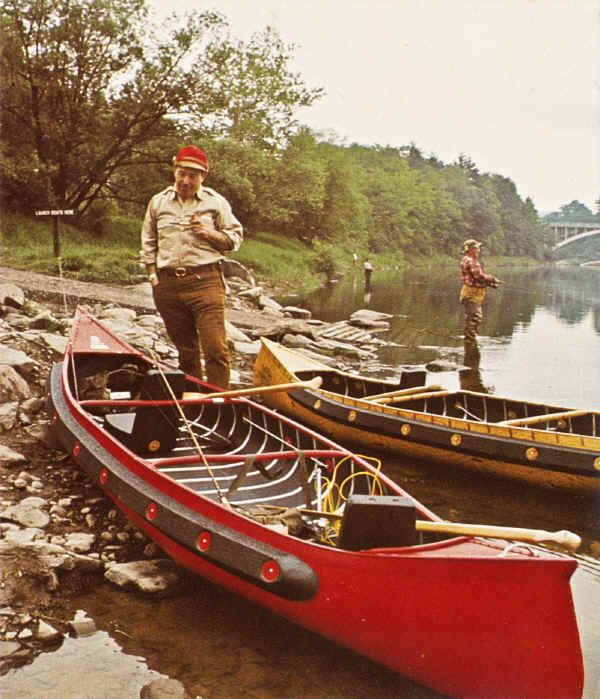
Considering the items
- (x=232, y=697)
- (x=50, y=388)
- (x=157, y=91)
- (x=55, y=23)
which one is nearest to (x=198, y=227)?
(x=50, y=388)

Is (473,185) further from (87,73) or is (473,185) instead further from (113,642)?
(113,642)

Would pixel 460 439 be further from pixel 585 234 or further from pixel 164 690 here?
pixel 585 234

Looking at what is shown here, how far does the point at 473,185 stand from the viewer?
90500 millimetres

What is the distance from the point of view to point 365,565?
330cm

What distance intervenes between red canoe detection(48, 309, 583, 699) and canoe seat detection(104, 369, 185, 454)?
62mm

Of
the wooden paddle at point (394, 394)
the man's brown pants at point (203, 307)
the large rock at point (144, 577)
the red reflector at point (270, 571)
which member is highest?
the man's brown pants at point (203, 307)

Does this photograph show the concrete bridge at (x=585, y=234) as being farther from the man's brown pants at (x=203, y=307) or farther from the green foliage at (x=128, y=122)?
the man's brown pants at (x=203, y=307)

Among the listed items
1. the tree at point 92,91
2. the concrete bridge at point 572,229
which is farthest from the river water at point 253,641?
the concrete bridge at point 572,229

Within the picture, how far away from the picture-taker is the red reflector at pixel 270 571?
3.55m

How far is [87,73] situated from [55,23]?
6.00 ft

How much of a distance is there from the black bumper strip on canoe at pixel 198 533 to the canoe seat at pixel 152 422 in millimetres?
290

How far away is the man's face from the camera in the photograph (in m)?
6.49

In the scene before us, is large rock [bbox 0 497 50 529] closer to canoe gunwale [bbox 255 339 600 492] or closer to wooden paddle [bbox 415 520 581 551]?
wooden paddle [bbox 415 520 581 551]

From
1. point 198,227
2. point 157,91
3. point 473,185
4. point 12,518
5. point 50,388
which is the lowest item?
point 12,518
